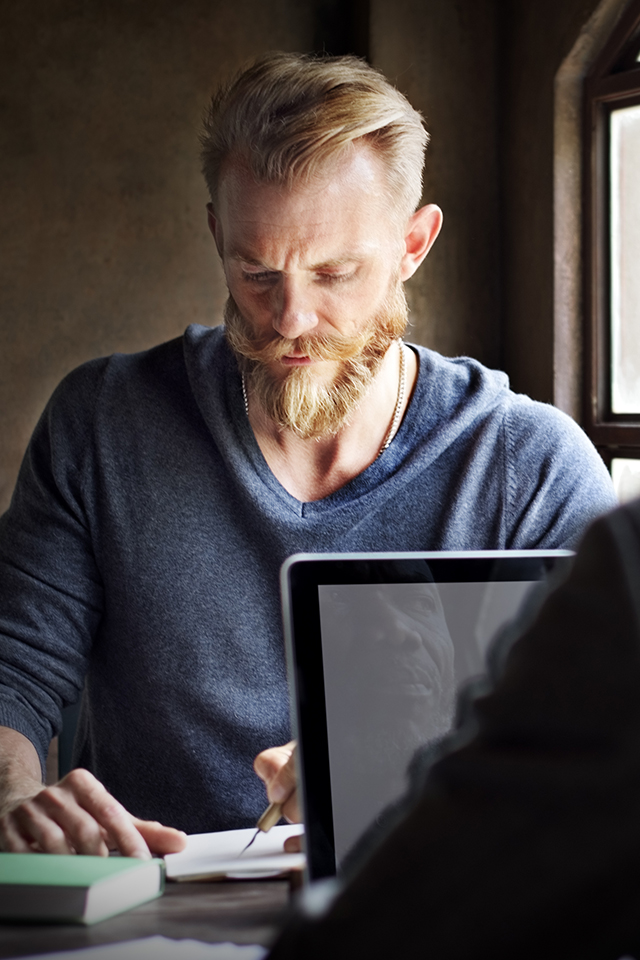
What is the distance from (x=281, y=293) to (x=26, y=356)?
218 cm

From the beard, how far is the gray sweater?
0.27ft

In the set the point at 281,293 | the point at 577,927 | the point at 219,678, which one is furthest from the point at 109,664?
the point at 577,927

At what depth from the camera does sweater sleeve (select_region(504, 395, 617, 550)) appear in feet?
4.10

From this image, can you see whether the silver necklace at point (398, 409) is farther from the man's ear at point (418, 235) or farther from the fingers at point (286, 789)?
the fingers at point (286, 789)

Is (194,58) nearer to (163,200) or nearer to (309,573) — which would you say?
(163,200)

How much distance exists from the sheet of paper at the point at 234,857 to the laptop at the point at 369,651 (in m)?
0.11

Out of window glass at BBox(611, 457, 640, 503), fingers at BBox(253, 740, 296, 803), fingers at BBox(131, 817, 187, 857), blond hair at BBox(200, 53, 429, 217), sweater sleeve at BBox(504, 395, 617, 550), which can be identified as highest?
blond hair at BBox(200, 53, 429, 217)

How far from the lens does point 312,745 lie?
2.19 feet

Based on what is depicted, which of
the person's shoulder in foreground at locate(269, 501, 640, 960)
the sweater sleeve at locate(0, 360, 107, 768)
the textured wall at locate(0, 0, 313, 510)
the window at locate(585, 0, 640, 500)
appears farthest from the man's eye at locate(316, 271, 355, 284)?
the textured wall at locate(0, 0, 313, 510)

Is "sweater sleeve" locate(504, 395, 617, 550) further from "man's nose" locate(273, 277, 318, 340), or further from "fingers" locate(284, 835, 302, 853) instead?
"fingers" locate(284, 835, 302, 853)

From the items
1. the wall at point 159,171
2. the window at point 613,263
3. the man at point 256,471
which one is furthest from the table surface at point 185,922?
the wall at point 159,171

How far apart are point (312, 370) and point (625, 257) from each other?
1.71 meters

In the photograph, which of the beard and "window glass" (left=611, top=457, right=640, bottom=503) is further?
"window glass" (left=611, top=457, right=640, bottom=503)

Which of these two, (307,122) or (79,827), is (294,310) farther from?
(79,827)
